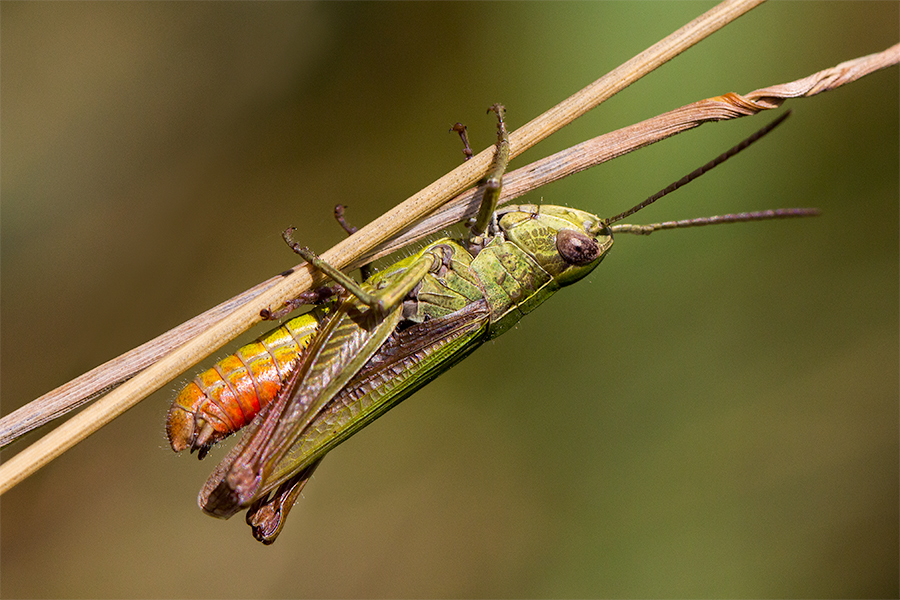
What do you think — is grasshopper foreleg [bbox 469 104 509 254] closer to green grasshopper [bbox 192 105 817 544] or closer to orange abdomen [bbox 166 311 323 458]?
green grasshopper [bbox 192 105 817 544]

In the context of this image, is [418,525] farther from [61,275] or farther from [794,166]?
[794,166]

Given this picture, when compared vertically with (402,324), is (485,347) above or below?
below

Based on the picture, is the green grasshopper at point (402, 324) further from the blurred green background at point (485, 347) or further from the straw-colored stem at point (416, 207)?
the blurred green background at point (485, 347)

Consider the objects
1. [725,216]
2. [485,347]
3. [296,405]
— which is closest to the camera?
[725,216]

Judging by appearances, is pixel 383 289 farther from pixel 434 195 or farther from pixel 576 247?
pixel 576 247

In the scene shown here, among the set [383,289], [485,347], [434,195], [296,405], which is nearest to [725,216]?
[434,195]

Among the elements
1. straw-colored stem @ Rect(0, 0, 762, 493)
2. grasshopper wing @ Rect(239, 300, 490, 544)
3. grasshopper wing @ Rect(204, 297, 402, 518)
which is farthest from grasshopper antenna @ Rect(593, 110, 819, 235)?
grasshopper wing @ Rect(204, 297, 402, 518)
